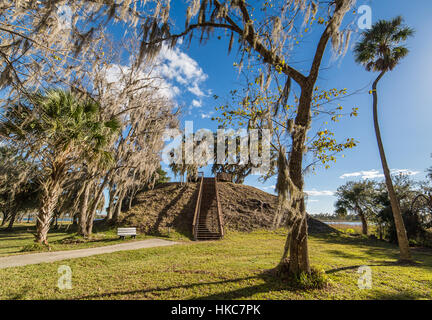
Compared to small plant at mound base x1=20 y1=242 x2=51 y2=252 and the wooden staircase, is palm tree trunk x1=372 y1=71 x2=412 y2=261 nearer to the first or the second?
the wooden staircase

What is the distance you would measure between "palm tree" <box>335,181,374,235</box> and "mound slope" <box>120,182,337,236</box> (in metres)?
6.71

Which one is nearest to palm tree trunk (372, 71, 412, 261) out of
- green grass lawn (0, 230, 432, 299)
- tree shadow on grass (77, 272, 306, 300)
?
green grass lawn (0, 230, 432, 299)

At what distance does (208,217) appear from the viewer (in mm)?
15641

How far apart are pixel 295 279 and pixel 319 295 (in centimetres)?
56

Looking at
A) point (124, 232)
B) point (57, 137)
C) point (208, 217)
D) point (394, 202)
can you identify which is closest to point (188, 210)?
point (208, 217)

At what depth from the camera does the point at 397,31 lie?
31.1 feet

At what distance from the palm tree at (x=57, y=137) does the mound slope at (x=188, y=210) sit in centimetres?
726

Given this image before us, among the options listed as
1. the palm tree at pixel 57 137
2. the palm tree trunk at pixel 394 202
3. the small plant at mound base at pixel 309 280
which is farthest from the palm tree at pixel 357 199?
the palm tree at pixel 57 137

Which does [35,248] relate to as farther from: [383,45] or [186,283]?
[383,45]

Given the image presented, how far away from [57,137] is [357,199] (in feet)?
91.8

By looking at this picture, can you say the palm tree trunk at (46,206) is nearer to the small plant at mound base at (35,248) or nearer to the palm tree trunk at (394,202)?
the small plant at mound base at (35,248)

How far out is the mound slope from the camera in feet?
48.4

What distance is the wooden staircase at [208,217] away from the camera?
12.9 metres
